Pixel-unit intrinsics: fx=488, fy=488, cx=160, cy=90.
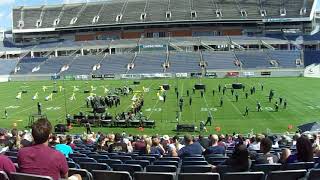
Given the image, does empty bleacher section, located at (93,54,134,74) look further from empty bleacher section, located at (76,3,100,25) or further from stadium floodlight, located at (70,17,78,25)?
stadium floodlight, located at (70,17,78,25)

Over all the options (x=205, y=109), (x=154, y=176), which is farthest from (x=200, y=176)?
(x=205, y=109)

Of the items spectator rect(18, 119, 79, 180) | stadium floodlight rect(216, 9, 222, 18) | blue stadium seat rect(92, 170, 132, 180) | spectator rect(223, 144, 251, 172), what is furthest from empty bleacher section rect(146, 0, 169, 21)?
spectator rect(18, 119, 79, 180)

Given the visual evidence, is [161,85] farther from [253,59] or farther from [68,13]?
[68,13]

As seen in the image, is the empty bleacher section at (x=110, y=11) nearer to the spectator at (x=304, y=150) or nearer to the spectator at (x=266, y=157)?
the spectator at (x=266, y=157)

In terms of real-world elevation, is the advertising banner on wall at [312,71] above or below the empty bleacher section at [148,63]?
below

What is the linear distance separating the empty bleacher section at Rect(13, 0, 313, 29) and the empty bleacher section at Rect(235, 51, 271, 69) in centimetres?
1514

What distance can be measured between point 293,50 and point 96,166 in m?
80.5

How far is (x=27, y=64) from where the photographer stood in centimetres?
8994

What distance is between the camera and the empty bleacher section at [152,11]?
320ft

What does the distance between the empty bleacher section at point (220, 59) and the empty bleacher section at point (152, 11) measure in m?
14.9

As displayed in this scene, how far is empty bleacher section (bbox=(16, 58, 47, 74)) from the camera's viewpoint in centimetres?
8696

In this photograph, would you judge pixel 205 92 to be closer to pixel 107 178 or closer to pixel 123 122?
pixel 123 122

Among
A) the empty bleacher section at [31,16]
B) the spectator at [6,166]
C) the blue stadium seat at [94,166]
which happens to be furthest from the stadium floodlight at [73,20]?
the spectator at [6,166]

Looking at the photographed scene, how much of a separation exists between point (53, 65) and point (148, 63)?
17.6 meters
